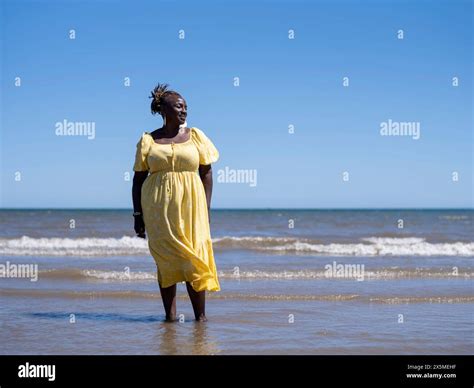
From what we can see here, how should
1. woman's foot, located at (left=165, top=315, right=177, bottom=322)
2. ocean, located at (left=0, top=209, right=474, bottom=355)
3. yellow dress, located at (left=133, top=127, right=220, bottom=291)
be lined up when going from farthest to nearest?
woman's foot, located at (left=165, top=315, right=177, bottom=322) → yellow dress, located at (left=133, top=127, right=220, bottom=291) → ocean, located at (left=0, top=209, right=474, bottom=355)

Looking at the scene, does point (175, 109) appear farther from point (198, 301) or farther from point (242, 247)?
point (242, 247)

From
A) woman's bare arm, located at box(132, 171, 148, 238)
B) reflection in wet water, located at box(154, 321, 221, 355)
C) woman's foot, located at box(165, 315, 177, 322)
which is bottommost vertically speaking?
reflection in wet water, located at box(154, 321, 221, 355)

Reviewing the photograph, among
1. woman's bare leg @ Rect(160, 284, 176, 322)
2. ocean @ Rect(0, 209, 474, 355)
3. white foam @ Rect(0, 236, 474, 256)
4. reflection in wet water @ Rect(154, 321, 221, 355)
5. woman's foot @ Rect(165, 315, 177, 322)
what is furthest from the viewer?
white foam @ Rect(0, 236, 474, 256)

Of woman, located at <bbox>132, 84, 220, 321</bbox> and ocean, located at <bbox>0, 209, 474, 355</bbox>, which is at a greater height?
woman, located at <bbox>132, 84, 220, 321</bbox>

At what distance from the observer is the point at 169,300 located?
6473mm

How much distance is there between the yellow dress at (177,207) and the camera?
6043mm

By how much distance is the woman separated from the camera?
238 inches

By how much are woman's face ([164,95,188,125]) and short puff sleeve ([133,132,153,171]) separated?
10.5 inches

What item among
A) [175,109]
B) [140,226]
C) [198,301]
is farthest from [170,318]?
[175,109]

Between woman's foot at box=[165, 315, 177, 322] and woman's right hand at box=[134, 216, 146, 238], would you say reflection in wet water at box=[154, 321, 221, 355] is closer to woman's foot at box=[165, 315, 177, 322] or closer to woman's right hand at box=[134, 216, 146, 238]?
woman's foot at box=[165, 315, 177, 322]

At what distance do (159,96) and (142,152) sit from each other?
571mm

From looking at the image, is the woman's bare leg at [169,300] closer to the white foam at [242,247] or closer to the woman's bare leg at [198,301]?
the woman's bare leg at [198,301]

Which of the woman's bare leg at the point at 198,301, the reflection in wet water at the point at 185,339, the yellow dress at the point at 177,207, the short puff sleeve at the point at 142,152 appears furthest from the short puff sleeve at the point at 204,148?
the reflection in wet water at the point at 185,339

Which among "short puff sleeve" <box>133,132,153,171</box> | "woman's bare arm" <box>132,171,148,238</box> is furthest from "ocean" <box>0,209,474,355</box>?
"short puff sleeve" <box>133,132,153,171</box>
